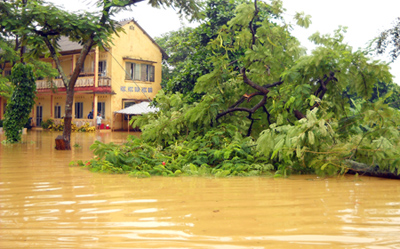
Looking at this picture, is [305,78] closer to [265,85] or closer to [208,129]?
[265,85]

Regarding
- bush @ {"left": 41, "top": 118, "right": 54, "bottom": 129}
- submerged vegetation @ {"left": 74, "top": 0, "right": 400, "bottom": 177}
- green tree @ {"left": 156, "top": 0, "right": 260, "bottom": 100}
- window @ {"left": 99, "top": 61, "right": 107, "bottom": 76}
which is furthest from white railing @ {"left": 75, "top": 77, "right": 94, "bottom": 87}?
submerged vegetation @ {"left": 74, "top": 0, "right": 400, "bottom": 177}

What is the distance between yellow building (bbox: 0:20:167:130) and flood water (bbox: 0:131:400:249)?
24709mm

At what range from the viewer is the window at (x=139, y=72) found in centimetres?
3238

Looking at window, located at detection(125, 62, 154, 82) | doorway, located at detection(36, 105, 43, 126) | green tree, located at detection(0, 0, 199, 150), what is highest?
window, located at detection(125, 62, 154, 82)

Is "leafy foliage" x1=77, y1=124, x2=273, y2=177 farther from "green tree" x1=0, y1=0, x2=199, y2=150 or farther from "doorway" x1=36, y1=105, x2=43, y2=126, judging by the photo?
"doorway" x1=36, y1=105, x2=43, y2=126

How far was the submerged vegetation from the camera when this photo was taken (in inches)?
268

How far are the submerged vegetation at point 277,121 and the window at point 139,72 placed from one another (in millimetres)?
22651

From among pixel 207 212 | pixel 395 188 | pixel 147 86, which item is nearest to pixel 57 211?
pixel 207 212

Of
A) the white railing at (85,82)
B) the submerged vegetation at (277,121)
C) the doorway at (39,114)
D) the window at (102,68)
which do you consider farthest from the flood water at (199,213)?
the doorway at (39,114)

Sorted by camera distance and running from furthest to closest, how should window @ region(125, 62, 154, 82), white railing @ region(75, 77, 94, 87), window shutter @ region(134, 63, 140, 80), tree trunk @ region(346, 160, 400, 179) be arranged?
window shutter @ region(134, 63, 140, 80) < window @ region(125, 62, 154, 82) < white railing @ region(75, 77, 94, 87) < tree trunk @ region(346, 160, 400, 179)

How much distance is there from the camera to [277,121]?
7.55 m

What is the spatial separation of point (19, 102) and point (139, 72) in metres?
17.5

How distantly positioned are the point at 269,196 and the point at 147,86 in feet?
95.8

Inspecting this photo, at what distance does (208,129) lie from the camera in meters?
9.05
